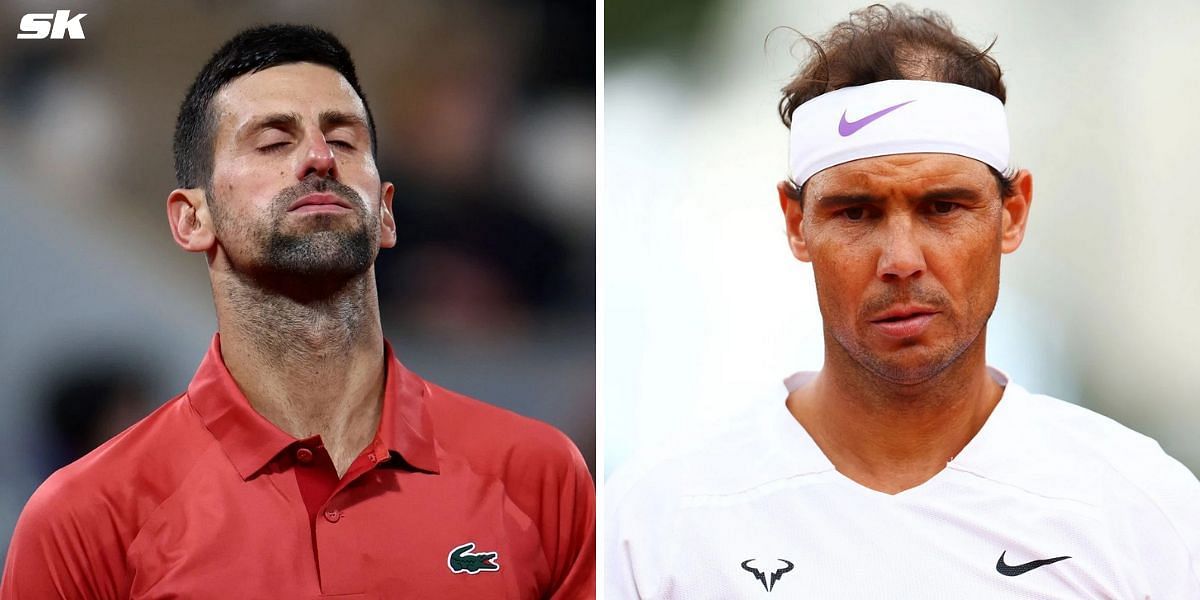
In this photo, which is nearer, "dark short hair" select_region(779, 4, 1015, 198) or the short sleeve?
the short sleeve

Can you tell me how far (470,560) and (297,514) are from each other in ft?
1.27

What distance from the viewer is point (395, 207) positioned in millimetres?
2799

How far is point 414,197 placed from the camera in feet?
9.23

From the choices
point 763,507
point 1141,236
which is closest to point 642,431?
point 763,507

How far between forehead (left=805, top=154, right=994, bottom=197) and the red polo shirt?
96cm

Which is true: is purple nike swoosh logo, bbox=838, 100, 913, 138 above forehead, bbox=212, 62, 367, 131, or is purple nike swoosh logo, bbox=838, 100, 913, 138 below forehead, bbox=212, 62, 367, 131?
below

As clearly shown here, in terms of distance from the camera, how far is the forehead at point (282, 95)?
2650mm

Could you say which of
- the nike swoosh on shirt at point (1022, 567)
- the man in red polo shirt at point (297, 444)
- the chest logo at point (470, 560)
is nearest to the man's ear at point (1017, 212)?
the nike swoosh on shirt at point (1022, 567)

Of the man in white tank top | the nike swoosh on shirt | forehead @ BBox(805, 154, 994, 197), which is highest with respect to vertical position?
forehead @ BBox(805, 154, 994, 197)

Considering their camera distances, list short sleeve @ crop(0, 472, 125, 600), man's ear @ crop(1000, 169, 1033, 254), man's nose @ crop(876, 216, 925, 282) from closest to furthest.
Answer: short sleeve @ crop(0, 472, 125, 600) < man's nose @ crop(876, 216, 925, 282) < man's ear @ crop(1000, 169, 1033, 254)

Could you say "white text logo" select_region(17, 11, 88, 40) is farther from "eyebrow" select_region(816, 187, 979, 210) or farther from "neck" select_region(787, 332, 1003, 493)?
"neck" select_region(787, 332, 1003, 493)

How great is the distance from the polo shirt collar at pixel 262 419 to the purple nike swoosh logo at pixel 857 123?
112 cm

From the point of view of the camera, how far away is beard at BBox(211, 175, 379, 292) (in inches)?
103

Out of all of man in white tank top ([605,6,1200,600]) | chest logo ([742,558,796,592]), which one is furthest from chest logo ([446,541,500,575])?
chest logo ([742,558,796,592])
